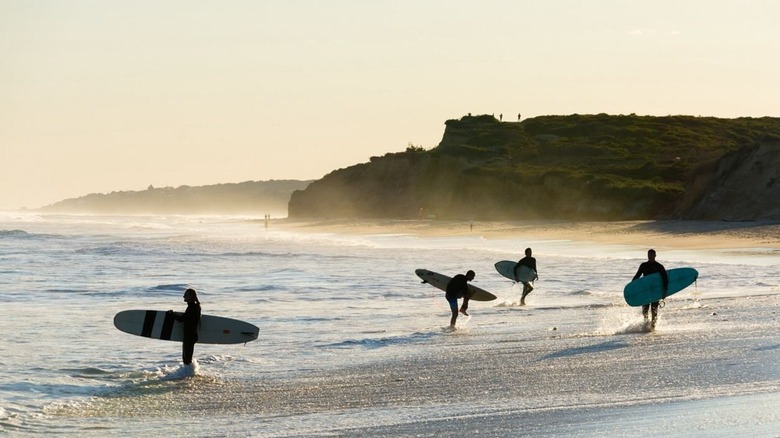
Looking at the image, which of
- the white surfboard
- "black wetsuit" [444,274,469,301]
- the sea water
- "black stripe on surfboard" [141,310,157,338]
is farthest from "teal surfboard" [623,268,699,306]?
"black stripe on surfboard" [141,310,157,338]

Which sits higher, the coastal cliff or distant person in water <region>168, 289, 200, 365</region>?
the coastal cliff

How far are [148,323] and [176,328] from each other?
515mm

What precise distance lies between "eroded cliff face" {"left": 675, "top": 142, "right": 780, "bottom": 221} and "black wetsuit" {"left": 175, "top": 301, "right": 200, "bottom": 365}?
45071mm

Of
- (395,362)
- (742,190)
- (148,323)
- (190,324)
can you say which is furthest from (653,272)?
(742,190)

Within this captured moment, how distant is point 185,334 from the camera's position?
48.7 ft

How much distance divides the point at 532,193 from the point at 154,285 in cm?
5380

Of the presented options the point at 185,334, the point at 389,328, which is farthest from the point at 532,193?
the point at 185,334

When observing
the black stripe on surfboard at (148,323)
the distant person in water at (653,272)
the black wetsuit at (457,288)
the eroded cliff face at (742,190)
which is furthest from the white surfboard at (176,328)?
the eroded cliff face at (742,190)

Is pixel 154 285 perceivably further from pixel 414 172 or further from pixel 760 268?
pixel 414 172

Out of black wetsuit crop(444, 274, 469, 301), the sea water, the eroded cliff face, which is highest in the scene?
the eroded cliff face

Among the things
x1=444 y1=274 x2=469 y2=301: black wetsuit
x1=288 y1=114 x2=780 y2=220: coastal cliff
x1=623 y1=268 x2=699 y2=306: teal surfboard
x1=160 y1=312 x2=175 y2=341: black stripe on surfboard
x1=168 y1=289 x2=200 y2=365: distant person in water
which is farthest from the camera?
x1=288 y1=114 x2=780 y2=220: coastal cliff

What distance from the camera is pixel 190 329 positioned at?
1491 centimetres

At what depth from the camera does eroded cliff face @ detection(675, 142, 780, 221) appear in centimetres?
5703

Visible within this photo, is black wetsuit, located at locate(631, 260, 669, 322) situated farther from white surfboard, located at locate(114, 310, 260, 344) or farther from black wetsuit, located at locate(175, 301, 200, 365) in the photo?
black wetsuit, located at locate(175, 301, 200, 365)
